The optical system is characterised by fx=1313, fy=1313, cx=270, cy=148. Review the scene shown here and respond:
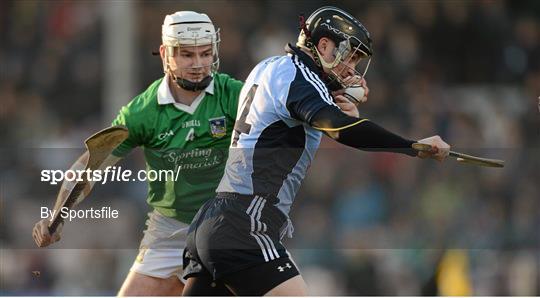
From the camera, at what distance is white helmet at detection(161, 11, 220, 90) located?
561cm

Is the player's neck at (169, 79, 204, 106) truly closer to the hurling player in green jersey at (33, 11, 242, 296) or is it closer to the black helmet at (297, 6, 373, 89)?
the hurling player in green jersey at (33, 11, 242, 296)

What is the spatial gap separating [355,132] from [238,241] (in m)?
0.61

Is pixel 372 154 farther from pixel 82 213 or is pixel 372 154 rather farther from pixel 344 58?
pixel 344 58

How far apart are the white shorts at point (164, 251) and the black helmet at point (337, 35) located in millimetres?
1233

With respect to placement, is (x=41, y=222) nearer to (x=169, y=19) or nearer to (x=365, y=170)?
(x=169, y=19)

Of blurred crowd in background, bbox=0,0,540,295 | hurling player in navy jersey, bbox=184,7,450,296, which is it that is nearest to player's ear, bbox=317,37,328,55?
hurling player in navy jersey, bbox=184,7,450,296

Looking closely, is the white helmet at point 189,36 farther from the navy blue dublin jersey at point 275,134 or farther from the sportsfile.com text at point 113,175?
the navy blue dublin jersey at point 275,134

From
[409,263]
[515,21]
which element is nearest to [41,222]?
[409,263]

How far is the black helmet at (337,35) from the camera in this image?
195 inches

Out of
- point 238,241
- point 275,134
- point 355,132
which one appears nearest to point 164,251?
point 238,241

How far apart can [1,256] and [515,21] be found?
4.07m

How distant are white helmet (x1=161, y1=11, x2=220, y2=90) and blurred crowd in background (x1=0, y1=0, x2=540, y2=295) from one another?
1.04m

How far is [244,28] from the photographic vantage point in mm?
9867

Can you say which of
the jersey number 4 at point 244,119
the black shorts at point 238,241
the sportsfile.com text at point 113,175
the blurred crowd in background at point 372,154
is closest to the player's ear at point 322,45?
the jersey number 4 at point 244,119
